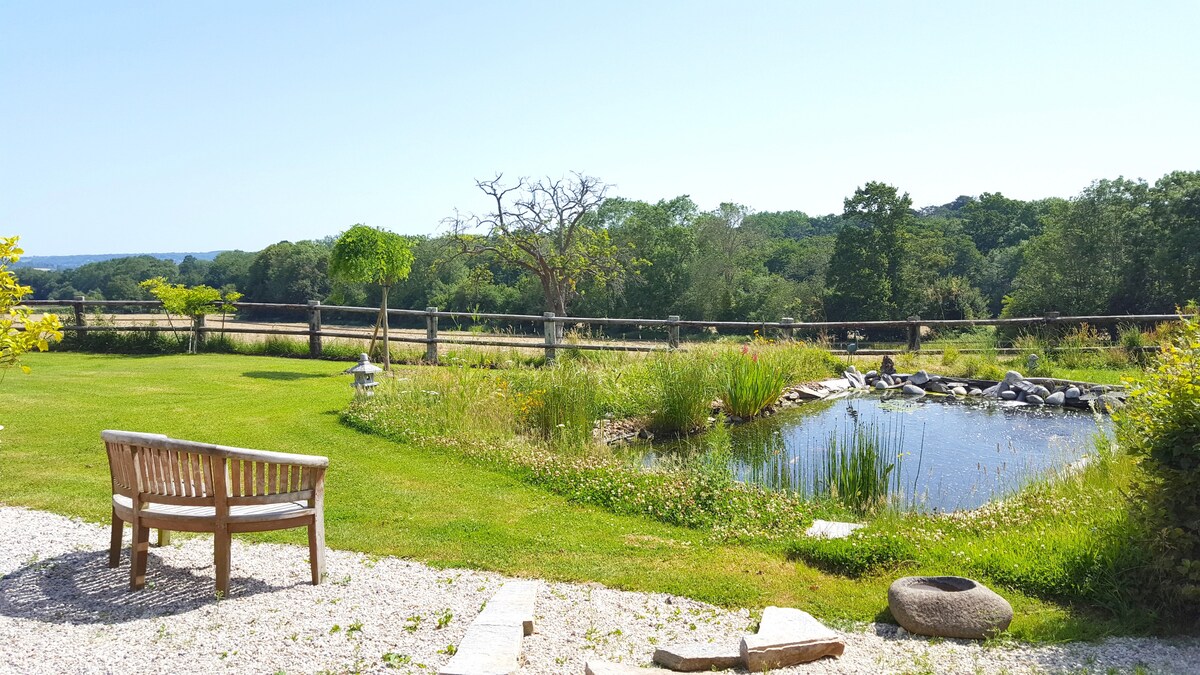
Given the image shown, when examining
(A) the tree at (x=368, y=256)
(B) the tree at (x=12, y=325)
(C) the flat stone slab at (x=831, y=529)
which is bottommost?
(C) the flat stone slab at (x=831, y=529)

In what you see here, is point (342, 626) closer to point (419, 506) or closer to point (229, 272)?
point (419, 506)

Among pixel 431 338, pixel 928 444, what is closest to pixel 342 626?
pixel 928 444

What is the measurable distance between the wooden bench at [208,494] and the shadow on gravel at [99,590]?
0.13 m

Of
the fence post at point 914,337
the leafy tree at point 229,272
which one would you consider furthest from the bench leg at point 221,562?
the leafy tree at point 229,272

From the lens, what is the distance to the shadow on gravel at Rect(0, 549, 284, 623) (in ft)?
13.0

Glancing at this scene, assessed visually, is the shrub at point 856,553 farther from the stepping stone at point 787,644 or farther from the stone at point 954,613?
the stepping stone at point 787,644

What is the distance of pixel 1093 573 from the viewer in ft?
13.9

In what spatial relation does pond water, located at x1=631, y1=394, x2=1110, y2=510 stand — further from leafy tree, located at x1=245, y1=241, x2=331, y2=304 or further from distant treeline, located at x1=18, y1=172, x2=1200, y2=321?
leafy tree, located at x1=245, y1=241, x2=331, y2=304

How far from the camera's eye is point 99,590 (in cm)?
426

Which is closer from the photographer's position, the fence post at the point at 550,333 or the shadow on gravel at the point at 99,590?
the shadow on gravel at the point at 99,590

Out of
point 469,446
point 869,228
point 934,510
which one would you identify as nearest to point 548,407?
point 469,446

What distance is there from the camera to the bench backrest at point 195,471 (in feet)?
13.4

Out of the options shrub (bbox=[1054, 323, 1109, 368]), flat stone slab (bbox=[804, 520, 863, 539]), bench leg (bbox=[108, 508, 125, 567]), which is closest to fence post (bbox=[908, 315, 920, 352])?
shrub (bbox=[1054, 323, 1109, 368])

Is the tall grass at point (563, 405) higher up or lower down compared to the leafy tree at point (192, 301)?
lower down
